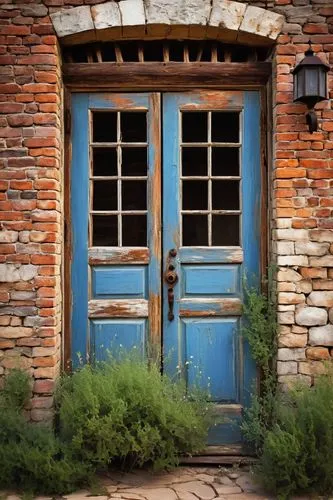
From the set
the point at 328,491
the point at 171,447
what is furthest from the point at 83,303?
the point at 328,491

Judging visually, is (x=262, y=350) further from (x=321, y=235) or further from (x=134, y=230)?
(x=134, y=230)

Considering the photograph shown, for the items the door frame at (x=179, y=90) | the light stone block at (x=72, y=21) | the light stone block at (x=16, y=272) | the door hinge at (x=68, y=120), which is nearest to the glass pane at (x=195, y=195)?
the door frame at (x=179, y=90)

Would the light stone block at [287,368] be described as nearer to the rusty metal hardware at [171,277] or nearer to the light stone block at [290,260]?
the light stone block at [290,260]

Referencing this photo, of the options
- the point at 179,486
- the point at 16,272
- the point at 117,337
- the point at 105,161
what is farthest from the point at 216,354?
the point at 105,161

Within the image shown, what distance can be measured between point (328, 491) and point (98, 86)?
3.56 metres

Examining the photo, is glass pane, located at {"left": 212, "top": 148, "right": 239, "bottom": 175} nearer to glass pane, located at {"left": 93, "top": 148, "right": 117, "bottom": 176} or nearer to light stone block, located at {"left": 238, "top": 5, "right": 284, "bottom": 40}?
glass pane, located at {"left": 93, "top": 148, "right": 117, "bottom": 176}

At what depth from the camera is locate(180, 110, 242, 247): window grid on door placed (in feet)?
15.9

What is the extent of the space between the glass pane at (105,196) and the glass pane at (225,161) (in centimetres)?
87

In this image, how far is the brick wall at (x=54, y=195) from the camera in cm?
450

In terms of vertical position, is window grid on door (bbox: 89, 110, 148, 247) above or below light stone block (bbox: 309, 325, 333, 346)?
above

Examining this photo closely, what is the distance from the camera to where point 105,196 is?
4871 mm

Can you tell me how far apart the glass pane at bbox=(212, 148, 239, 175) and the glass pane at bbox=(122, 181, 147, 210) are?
24.4 inches

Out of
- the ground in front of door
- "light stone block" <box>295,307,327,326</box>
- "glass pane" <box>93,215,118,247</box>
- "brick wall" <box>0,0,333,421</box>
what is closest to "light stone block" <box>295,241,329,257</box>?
"brick wall" <box>0,0,333,421</box>

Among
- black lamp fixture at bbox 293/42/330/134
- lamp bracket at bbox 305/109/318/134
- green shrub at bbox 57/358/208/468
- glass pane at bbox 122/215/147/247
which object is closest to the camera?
green shrub at bbox 57/358/208/468
